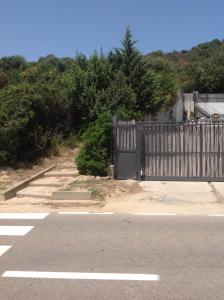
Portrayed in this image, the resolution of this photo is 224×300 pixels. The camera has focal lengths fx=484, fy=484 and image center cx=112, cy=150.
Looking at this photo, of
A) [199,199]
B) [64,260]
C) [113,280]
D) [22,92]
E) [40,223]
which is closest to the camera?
[113,280]

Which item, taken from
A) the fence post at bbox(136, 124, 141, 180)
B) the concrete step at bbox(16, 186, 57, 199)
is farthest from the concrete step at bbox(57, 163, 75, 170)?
the concrete step at bbox(16, 186, 57, 199)

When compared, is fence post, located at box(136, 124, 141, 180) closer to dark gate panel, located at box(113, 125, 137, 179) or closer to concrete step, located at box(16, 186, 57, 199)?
dark gate panel, located at box(113, 125, 137, 179)

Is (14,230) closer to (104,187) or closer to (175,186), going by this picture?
(104,187)

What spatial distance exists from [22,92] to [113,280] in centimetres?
1253

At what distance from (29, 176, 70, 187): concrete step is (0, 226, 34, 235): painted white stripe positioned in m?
4.80

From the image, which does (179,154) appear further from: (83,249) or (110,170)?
(83,249)

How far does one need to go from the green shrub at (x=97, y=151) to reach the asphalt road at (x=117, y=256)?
464 centimetres

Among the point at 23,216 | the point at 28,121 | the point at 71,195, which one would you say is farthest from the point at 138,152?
the point at 23,216

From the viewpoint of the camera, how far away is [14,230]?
Result: 862 centimetres

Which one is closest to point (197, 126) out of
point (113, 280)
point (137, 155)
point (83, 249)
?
point (137, 155)

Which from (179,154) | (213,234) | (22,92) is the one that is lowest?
(213,234)

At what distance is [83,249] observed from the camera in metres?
7.25

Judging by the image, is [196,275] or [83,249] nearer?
[196,275]

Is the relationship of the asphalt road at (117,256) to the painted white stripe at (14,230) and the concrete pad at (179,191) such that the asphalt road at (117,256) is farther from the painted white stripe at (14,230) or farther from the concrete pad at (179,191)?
the concrete pad at (179,191)
